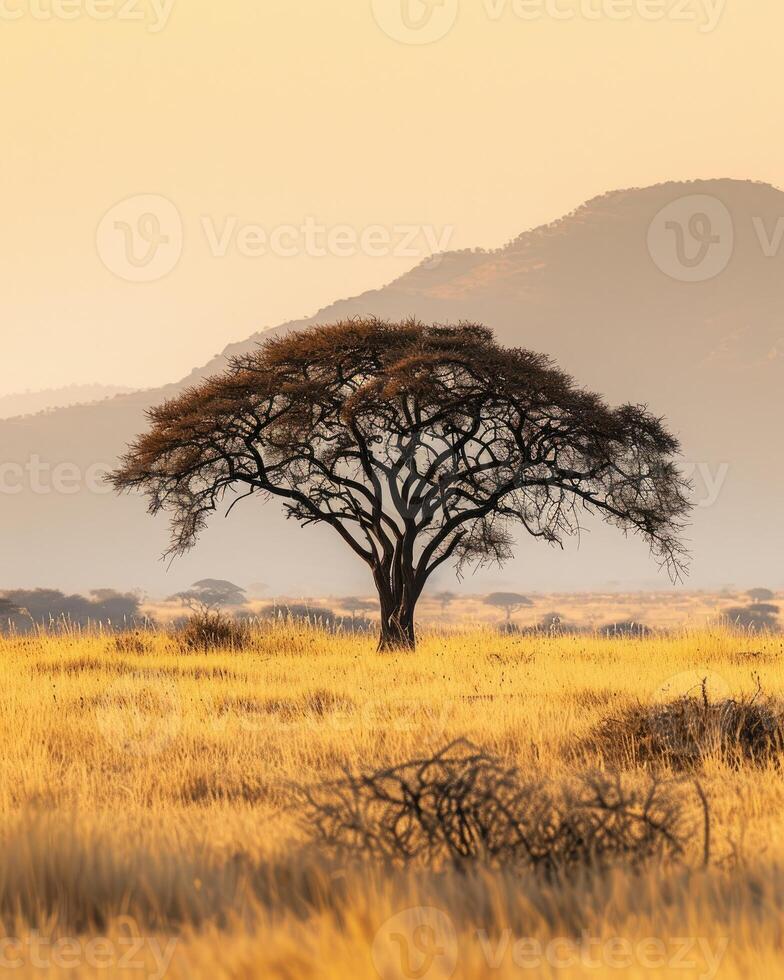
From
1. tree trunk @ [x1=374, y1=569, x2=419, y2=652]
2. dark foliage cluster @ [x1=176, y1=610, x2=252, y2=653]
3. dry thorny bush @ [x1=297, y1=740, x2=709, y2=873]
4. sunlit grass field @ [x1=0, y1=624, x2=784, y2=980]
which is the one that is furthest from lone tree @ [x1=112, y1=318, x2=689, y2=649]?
dry thorny bush @ [x1=297, y1=740, x2=709, y2=873]

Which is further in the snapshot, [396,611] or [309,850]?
[396,611]

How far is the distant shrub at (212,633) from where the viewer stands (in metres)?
23.9

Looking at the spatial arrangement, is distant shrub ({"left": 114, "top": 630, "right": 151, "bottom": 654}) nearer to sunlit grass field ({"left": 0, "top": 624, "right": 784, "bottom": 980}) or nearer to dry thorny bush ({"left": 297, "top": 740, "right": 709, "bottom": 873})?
sunlit grass field ({"left": 0, "top": 624, "right": 784, "bottom": 980})

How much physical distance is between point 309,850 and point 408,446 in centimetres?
1964

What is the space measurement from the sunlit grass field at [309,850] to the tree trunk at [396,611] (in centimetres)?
689

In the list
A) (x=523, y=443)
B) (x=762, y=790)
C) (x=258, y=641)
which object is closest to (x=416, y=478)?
(x=523, y=443)

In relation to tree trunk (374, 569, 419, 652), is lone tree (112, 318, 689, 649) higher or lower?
higher

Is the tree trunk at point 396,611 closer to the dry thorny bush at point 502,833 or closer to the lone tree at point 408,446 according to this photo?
the lone tree at point 408,446

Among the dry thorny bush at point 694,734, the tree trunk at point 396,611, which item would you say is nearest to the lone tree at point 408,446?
the tree trunk at point 396,611

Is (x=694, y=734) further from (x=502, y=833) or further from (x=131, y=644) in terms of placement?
(x=131, y=644)

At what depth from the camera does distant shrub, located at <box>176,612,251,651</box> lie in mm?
23859

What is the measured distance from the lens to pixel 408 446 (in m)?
25.3

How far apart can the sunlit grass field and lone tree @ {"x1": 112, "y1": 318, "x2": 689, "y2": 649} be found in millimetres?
8180

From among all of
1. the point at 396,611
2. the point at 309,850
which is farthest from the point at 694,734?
the point at 396,611
